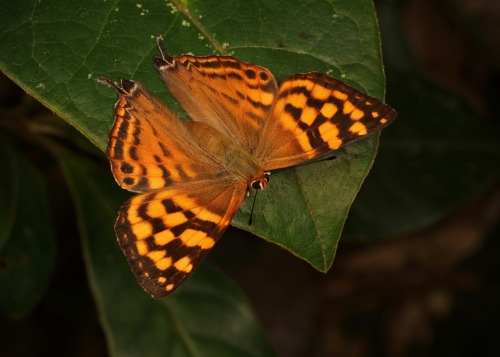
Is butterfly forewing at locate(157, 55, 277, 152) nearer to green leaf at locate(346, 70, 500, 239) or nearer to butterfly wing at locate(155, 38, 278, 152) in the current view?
butterfly wing at locate(155, 38, 278, 152)

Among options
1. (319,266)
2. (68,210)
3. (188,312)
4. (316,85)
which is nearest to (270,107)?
(316,85)

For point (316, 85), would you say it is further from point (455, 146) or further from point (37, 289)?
point (455, 146)

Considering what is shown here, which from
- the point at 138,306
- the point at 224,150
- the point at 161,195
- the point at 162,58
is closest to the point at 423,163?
the point at 224,150

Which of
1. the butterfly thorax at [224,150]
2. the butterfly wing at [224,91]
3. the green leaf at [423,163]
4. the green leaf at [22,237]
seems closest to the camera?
the butterfly wing at [224,91]

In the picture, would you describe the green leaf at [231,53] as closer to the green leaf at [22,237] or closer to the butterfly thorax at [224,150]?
the butterfly thorax at [224,150]

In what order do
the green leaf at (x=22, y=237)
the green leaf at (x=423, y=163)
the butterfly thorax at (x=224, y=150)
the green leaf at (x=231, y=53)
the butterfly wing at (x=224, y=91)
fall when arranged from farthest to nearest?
1. the green leaf at (x=423, y=163)
2. the green leaf at (x=22, y=237)
3. the butterfly thorax at (x=224, y=150)
4. the butterfly wing at (x=224, y=91)
5. the green leaf at (x=231, y=53)

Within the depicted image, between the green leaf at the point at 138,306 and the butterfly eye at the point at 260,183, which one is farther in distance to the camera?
the green leaf at the point at 138,306

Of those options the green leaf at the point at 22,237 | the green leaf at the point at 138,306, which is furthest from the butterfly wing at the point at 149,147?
the green leaf at the point at 22,237

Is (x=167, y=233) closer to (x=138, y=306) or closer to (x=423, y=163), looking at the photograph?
(x=138, y=306)
